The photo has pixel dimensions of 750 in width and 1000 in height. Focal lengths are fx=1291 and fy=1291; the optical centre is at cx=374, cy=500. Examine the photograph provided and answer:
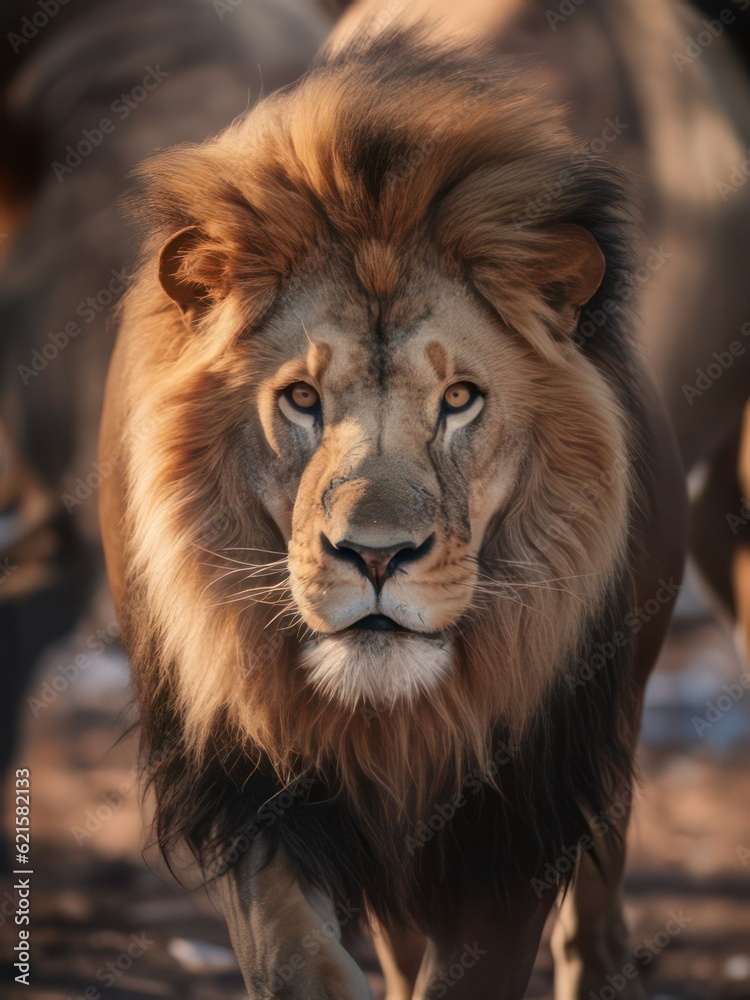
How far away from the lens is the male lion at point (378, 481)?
7.28ft

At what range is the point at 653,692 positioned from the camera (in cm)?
340

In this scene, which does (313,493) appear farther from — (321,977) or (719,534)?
(719,534)

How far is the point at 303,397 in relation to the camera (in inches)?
89.7

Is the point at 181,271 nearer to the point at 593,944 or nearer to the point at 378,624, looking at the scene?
the point at 378,624

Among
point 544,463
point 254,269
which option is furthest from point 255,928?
point 254,269

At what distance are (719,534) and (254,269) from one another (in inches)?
61.0

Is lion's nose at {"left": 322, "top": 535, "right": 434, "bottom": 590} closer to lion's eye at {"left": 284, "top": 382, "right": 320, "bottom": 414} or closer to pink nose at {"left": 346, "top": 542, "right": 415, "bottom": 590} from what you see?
pink nose at {"left": 346, "top": 542, "right": 415, "bottom": 590}

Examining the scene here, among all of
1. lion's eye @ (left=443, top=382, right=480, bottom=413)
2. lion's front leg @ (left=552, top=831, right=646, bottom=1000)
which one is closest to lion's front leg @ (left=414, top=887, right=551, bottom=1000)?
lion's front leg @ (left=552, top=831, right=646, bottom=1000)

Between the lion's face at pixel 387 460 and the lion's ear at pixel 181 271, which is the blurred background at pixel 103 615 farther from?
the lion's face at pixel 387 460

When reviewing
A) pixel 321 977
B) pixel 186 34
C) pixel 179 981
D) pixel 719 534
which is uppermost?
pixel 186 34

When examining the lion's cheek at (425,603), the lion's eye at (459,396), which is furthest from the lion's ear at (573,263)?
the lion's cheek at (425,603)

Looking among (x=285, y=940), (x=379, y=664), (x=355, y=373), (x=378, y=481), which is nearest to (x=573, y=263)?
(x=355, y=373)

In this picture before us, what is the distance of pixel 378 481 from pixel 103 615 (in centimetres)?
159

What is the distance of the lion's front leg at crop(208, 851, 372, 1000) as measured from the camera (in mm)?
2332
